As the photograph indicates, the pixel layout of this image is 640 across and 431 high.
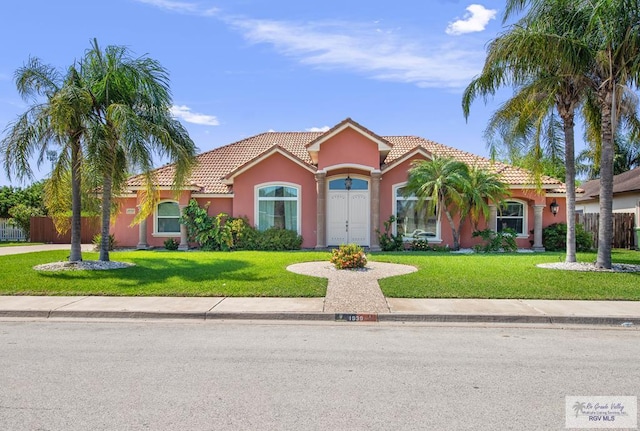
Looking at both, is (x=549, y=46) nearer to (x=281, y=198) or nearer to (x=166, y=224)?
(x=281, y=198)

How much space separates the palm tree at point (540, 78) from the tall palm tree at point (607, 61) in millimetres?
242

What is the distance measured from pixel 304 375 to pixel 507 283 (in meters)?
6.85

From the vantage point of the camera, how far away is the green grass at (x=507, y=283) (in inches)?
357

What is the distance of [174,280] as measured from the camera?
10438mm

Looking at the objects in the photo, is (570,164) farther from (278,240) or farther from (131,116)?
(131,116)

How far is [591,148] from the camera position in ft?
46.8

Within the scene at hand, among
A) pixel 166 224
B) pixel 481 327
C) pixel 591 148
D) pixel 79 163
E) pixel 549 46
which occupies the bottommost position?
pixel 481 327

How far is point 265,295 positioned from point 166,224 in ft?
40.0

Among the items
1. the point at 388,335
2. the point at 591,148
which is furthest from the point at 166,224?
the point at 591,148

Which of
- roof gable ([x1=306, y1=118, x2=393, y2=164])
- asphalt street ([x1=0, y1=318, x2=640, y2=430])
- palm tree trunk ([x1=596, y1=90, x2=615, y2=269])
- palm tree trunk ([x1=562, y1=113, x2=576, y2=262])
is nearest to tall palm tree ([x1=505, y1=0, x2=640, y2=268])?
palm tree trunk ([x1=596, y1=90, x2=615, y2=269])

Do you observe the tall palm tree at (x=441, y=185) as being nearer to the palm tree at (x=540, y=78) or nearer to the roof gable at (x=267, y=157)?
the palm tree at (x=540, y=78)

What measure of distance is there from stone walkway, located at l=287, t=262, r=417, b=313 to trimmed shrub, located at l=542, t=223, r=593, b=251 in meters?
8.76

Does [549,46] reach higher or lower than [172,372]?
higher

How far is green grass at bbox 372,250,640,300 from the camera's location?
9.07 meters
